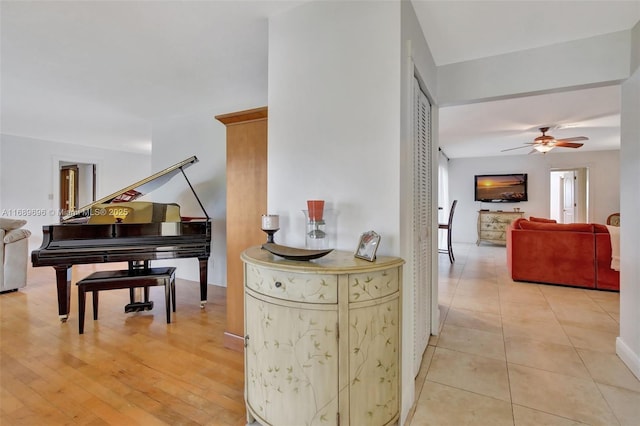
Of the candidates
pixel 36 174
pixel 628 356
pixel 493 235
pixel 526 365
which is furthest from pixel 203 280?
pixel 493 235

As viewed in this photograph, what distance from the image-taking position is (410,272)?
1.72 m

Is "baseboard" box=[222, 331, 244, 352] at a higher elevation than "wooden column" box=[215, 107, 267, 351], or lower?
lower

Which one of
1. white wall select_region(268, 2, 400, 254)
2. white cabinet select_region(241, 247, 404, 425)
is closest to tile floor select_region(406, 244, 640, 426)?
white cabinet select_region(241, 247, 404, 425)

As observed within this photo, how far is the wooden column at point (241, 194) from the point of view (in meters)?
2.36

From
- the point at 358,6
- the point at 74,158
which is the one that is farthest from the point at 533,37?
the point at 74,158

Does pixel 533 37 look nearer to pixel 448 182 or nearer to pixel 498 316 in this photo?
pixel 498 316

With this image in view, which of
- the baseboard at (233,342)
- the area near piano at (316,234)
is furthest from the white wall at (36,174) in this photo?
the baseboard at (233,342)

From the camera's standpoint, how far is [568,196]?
7883mm

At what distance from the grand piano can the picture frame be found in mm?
2278

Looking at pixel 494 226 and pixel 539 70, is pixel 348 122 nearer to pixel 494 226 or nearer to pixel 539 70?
pixel 539 70

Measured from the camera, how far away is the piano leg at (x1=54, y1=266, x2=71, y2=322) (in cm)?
285

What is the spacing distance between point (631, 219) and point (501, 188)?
245 inches

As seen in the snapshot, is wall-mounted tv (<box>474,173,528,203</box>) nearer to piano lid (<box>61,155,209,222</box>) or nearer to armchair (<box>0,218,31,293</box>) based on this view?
piano lid (<box>61,155,209,222</box>)

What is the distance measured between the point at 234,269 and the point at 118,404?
110 cm
